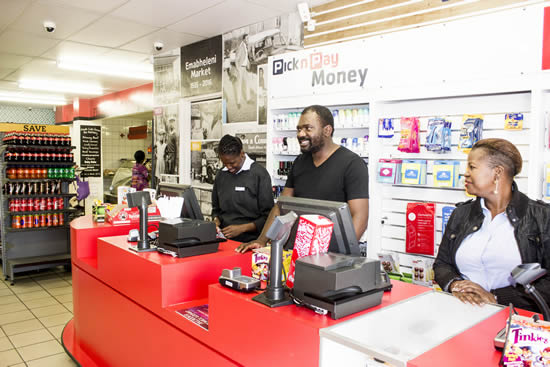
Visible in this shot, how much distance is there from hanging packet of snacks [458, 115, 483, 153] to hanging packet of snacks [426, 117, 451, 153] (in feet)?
0.34

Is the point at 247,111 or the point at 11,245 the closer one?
the point at 247,111

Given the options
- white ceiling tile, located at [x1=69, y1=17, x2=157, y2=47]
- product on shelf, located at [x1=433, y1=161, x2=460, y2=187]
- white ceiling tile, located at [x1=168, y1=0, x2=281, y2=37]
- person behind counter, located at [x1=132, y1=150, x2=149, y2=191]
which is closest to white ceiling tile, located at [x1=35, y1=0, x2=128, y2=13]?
white ceiling tile, located at [x1=69, y1=17, x2=157, y2=47]

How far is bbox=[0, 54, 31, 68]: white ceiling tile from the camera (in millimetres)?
7820

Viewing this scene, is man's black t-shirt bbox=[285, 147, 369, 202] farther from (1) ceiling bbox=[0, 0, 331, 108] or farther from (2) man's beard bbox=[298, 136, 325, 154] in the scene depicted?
(1) ceiling bbox=[0, 0, 331, 108]

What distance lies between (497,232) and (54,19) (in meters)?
5.81

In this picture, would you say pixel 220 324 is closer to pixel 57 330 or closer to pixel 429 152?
pixel 429 152

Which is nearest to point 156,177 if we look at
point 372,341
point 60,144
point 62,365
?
point 60,144

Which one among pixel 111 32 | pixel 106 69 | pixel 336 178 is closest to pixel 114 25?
pixel 111 32

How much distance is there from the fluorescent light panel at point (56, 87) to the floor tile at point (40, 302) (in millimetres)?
6592

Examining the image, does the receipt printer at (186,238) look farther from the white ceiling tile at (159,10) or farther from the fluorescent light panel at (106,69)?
the fluorescent light panel at (106,69)

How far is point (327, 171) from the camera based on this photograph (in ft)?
9.37

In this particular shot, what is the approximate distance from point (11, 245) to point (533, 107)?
6.80m

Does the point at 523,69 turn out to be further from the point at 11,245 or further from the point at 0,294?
the point at 11,245

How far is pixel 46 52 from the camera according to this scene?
7.44 m
